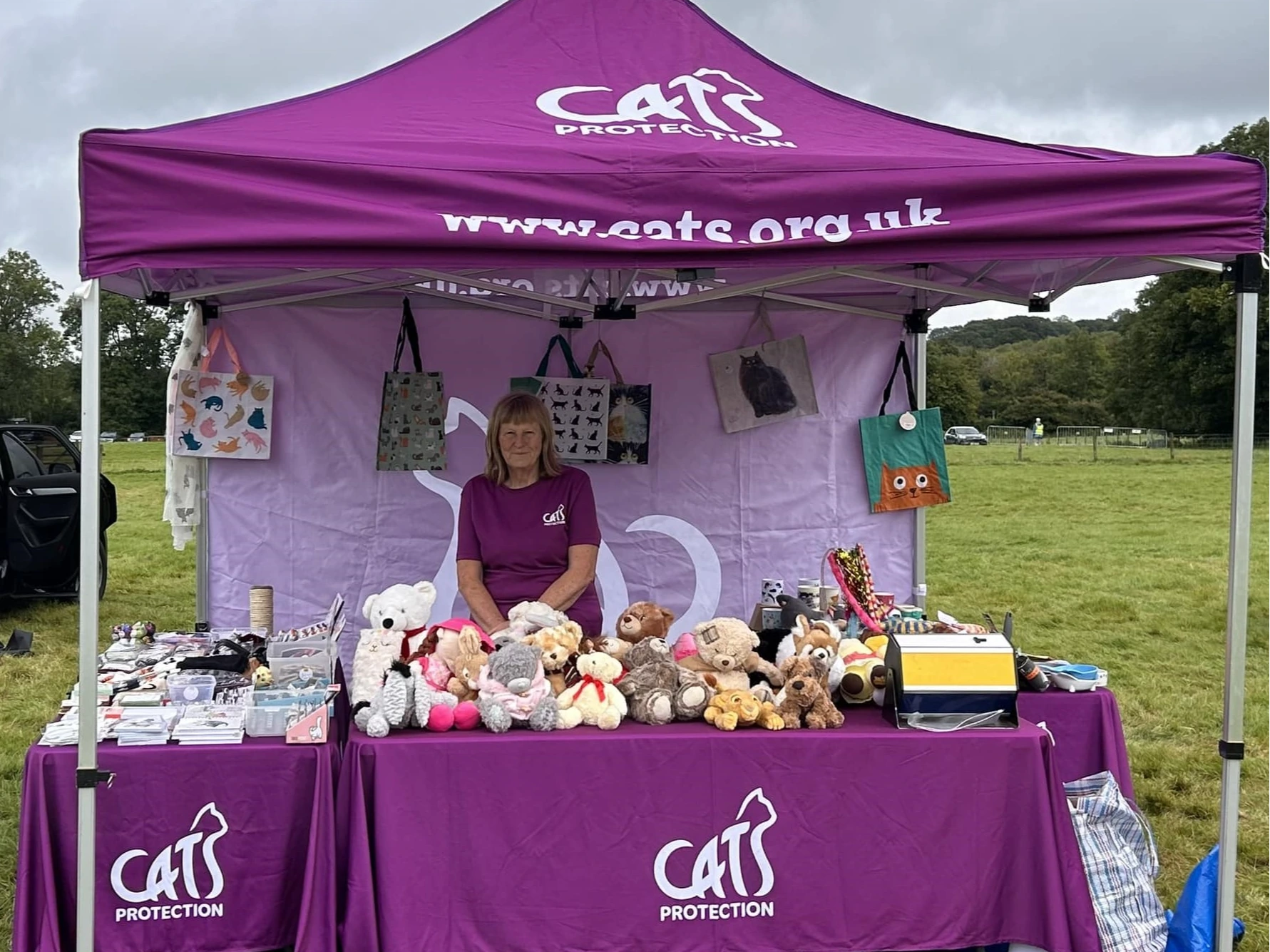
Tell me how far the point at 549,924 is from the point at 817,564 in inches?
91.3

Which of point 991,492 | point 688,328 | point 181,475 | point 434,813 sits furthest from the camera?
point 991,492

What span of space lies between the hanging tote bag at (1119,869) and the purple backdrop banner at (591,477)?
1906mm

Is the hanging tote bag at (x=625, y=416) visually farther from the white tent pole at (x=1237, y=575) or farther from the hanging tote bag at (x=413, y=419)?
the white tent pole at (x=1237, y=575)

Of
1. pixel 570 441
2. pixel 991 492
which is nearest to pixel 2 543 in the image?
pixel 570 441

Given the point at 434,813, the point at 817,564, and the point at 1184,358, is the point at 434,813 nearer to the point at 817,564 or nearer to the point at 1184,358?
the point at 817,564

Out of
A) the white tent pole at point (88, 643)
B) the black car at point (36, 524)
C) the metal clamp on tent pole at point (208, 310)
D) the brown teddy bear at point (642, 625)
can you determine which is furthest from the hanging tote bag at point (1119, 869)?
the black car at point (36, 524)

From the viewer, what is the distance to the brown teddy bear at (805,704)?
7.43 feet

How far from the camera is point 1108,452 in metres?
19.8

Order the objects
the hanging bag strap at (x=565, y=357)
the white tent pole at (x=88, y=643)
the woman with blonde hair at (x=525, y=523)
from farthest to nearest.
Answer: the hanging bag strap at (x=565, y=357)
the woman with blonde hair at (x=525, y=523)
the white tent pole at (x=88, y=643)

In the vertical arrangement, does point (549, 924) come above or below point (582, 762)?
below

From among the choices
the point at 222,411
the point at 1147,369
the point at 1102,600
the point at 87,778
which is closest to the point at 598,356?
the point at 222,411

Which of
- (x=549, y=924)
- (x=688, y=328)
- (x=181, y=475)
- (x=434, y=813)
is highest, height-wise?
(x=688, y=328)

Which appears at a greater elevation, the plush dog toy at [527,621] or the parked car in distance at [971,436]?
the parked car in distance at [971,436]

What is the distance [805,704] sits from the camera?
89.8 inches
